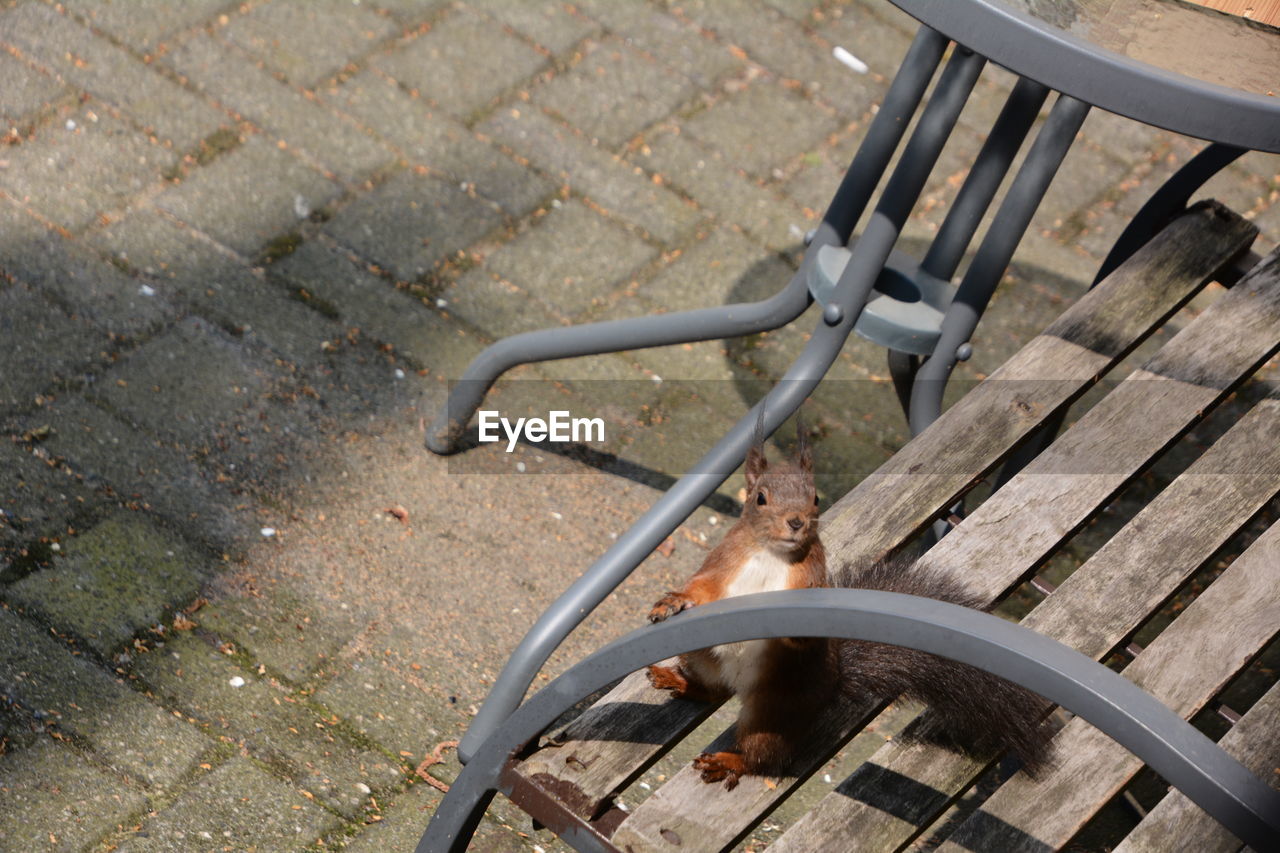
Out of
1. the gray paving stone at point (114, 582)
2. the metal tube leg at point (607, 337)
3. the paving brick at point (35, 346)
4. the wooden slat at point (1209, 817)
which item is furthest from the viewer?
the paving brick at point (35, 346)

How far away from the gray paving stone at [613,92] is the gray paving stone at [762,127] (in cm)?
11

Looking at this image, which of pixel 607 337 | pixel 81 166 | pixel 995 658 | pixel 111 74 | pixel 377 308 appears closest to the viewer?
pixel 995 658

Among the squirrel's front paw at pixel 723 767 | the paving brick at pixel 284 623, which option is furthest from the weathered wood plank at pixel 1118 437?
the paving brick at pixel 284 623

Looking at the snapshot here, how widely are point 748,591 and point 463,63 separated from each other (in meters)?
2.38

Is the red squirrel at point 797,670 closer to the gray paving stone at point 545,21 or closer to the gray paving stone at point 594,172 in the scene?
the gray paving stone at point 594,172

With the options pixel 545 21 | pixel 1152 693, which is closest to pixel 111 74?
pixel 545 21

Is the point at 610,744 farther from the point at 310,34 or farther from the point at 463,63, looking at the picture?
the point at 310,34

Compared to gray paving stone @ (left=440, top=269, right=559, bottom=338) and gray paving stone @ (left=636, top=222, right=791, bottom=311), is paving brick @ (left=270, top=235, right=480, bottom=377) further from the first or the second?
gray paving stone @ (left=636, top=222, right=791, bottom=311)

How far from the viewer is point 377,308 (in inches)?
125

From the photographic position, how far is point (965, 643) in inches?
51.9

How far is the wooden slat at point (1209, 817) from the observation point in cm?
167

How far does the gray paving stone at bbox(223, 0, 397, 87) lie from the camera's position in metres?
3.66

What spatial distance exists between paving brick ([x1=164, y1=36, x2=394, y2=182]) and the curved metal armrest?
2190 millimetres

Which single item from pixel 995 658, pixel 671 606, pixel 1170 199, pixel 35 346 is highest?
pixel 995 658
